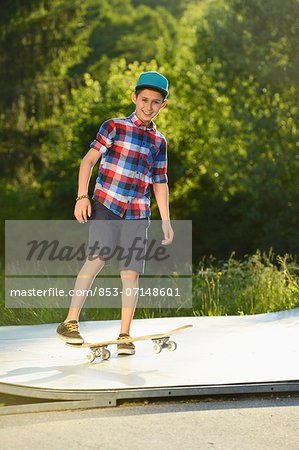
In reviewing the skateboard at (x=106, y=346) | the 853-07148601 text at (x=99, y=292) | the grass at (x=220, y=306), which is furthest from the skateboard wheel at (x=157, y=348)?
the 853-07148601 text at (x=99, y=292)

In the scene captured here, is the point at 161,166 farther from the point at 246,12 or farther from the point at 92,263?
the point at 246,12

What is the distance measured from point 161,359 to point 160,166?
4.52 ft

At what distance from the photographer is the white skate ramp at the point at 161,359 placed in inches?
157

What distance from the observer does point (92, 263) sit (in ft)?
15.0

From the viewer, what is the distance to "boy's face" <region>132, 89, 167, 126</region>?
469 cm

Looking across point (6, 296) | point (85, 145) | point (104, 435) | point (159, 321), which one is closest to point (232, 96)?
point (85, 145)

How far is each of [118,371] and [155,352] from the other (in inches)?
23.4

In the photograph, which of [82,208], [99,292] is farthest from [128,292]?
[99,292]

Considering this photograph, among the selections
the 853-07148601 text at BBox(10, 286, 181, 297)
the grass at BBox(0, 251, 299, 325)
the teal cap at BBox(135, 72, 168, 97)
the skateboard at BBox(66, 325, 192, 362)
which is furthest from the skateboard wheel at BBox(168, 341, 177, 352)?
the 853-07148601 text at BBox(10, 286, 181, 297)

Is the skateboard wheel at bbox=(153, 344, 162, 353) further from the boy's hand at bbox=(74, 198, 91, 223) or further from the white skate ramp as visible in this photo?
the boy's hand at bbox=(74, 198, 91, 223)

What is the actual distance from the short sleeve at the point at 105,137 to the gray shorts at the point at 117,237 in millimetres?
379

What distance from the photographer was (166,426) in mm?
3443

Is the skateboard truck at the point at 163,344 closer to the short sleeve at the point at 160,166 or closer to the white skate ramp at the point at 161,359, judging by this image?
the white skate ramp at the point at 161,359

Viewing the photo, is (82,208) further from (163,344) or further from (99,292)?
(99,292)
